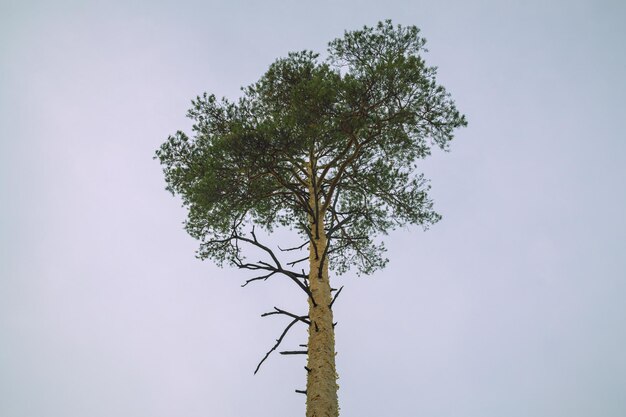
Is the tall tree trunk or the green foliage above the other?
the green foliage

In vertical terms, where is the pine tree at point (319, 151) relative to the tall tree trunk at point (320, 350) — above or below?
above

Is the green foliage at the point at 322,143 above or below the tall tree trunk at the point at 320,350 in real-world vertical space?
above

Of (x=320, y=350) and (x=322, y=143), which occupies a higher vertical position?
(x=322, y=143)

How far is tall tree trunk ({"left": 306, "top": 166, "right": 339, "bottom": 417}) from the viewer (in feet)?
15.9

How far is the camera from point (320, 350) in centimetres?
550

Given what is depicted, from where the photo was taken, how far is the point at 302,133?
7301mm

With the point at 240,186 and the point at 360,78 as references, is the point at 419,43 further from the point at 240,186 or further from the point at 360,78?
the point at 240,186

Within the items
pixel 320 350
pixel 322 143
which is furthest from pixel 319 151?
pixel 320 350

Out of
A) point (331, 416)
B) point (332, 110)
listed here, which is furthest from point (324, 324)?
point (332, 110)

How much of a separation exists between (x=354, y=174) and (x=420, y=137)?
5.63ft

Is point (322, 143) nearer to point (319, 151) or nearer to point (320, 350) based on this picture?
point (319, 151)

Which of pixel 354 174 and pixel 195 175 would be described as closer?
pixel 195 175

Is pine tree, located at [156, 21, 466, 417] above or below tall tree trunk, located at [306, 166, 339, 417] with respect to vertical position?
above

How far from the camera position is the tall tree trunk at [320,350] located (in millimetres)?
4840
